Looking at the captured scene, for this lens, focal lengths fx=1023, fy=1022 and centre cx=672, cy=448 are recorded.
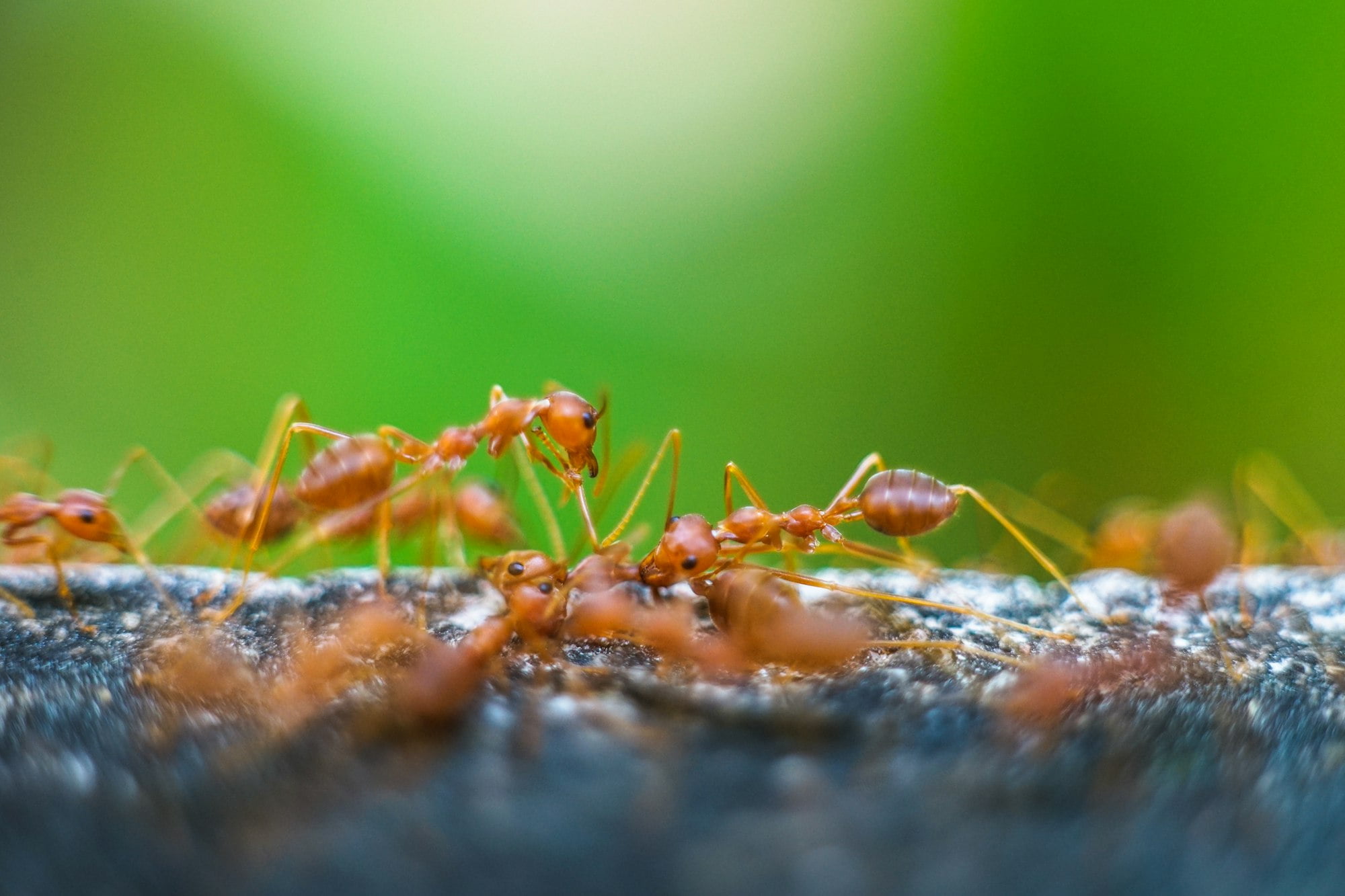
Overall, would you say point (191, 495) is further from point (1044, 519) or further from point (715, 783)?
point (1044, 519)

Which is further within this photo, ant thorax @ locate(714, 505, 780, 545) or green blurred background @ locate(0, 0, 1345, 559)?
green blurred background @ locate(0, 0, 1345, 559)

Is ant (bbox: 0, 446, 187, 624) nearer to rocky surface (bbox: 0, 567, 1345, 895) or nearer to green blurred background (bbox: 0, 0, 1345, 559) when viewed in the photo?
rocky surface (bbox: 0, 567, 1345, 895)

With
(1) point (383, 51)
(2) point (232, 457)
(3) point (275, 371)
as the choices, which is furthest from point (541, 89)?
(2) point (232, 457)

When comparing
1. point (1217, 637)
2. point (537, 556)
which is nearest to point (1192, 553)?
point (1217, 637)

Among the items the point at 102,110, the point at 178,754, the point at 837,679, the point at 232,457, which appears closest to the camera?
the point at 178,754

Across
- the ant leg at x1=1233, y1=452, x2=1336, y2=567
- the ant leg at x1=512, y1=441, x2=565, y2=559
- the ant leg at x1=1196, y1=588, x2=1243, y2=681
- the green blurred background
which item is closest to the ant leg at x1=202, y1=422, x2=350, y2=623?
the ant leg at x1=512, y1=441, x2=565, y2=559

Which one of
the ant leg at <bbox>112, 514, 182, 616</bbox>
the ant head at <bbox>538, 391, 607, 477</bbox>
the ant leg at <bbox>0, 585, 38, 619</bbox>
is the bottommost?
the ant leg at <bbox>0, 585, 38, 619</bbox>

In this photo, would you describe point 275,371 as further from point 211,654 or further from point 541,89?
point 211,654

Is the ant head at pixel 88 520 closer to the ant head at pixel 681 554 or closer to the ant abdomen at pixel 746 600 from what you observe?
the ant head at pixel 681 554
